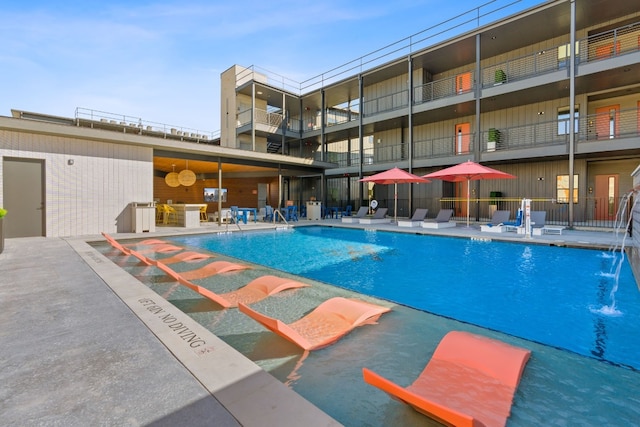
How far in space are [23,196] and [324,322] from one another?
1064 centimetres

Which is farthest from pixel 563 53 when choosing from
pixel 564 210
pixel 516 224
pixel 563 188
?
pixel 516 224

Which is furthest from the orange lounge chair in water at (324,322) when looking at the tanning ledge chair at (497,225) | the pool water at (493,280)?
the tanning ledge chair at (497,225)

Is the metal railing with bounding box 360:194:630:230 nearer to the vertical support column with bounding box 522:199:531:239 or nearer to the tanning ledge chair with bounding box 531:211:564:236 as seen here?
the tanning ledge chair with bounding box 531:211:564:236

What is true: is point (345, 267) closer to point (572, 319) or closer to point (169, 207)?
point (572, 319)

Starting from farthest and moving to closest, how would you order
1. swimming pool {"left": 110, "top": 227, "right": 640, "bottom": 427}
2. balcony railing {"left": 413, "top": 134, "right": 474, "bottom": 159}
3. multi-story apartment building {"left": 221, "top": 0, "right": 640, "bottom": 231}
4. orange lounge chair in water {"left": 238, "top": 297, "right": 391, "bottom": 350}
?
balcony railing {"left": 413, "top": 134, "right": 474, "bottom": 159}
multi-story apartment building {"left": 221, "top": 0, "right": 640, "bottom": 231}
orange lounge chair in water {"left": 238, "top": 297, "right": 391, "bottom": 350}
swimming pool {"left": 110, "top": 227, "right": 640, "bottom": 427}

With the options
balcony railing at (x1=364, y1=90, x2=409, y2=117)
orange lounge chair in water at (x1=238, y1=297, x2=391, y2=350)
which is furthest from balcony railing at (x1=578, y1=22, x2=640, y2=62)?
orange lounge chair in water at (x1=238, y1=297, x2=391, y2=350)

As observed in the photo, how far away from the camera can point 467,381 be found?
2283mm

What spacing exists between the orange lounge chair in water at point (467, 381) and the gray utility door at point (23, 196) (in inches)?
459

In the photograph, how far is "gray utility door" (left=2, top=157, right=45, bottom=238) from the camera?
9016 millimetres

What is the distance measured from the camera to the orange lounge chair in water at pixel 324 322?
2777mm

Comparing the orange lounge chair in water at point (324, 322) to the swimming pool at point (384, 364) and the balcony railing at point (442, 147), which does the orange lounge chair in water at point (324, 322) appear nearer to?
the swimming pool at point (384, 364)

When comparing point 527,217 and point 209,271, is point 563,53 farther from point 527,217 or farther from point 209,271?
point 209,271

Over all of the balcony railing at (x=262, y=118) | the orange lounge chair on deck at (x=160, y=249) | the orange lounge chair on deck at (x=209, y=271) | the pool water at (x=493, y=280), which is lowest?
the pool water at (x=493, y=280)

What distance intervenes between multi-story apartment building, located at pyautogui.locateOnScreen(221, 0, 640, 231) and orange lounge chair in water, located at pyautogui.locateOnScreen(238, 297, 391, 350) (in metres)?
11.2
